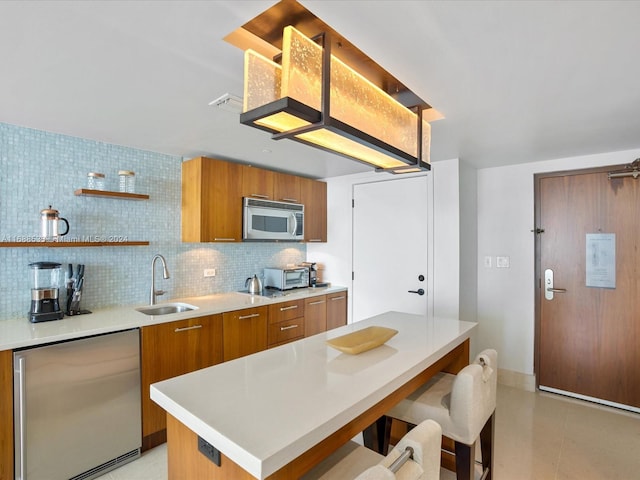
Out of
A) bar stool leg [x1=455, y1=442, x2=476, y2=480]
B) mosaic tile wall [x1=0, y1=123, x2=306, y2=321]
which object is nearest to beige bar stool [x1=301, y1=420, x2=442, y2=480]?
bar stool leg [x1=455, y1=442, x2=476, y2=480]

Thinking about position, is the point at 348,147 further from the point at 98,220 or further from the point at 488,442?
the point at 98,220

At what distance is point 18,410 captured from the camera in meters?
1.84

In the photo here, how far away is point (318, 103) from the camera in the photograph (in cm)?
131

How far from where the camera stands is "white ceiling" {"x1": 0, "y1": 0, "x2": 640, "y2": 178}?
45.9 inches

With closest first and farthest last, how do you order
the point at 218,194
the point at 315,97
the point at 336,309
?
the point at 315,97
the point at 218,194
the point at 336,309

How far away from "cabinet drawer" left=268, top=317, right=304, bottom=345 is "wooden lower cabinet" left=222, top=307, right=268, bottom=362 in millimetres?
91

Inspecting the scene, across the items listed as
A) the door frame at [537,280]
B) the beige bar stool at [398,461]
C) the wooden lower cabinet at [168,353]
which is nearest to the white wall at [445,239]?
the door frame at [537,280]

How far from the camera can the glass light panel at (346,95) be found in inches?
48.0

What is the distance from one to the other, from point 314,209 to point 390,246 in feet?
3.49

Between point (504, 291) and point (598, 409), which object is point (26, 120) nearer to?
point (504, 291)

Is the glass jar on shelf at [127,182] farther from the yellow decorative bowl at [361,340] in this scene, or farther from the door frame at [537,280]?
the door frame at [537,280]

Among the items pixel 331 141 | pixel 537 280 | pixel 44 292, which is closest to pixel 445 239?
pixel 537 280

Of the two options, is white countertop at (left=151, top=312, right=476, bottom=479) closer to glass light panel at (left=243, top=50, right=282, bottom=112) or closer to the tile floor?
glass light panel at (left=243, top=50, right=282, bottom=112)

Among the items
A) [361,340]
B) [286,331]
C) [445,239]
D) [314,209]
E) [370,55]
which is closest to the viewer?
[370,55]
